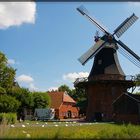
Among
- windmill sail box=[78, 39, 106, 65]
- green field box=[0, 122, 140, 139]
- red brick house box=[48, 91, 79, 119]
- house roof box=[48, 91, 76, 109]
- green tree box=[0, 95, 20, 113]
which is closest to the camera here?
green field box=[0, 122, 140, 139]

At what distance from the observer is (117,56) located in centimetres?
4941

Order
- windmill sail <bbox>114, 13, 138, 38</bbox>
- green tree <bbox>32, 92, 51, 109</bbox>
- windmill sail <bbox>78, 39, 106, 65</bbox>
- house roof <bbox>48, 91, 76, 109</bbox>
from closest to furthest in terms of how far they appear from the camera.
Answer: windmill sail <bbox>78, 39, 106, 65</bbox>, windmill sail <bbox>114, 13, 138, 38</bbox>, green tree <bbox>32, 92, 51, 109</bbox>, house roof <bbox>48, 91, 76, 109</bbox>

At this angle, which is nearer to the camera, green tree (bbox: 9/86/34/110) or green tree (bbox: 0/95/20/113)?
green tree (bbox: 0/95/20/113)

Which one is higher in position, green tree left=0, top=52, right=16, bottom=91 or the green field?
green tree left=0, top=52, right=16, bottom=91

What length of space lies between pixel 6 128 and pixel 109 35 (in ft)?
129

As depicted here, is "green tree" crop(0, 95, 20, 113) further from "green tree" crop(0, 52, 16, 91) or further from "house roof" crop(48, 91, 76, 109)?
"house roof" crop(48, 91, 76, 109)

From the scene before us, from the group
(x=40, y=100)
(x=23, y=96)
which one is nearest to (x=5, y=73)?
(x=23, y=96)

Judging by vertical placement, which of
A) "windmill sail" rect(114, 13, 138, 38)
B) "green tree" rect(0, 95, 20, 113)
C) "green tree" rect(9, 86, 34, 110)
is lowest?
"green tree" rect(0, 95, 20, 113)

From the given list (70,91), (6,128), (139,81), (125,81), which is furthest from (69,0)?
(70,91)

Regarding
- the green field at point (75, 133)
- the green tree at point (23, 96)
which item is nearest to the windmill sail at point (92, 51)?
the green tree at point (23, 96)

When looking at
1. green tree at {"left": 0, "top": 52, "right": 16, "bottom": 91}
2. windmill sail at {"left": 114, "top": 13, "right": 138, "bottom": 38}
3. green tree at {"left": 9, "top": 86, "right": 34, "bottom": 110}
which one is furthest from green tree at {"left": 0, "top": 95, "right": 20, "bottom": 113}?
windmill sail at {"left": 114, "top": 13, "right": 138, "bottom": 38}

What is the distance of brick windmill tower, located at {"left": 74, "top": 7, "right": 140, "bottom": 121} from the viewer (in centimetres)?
4759

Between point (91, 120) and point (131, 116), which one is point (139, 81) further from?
point (91, 120)

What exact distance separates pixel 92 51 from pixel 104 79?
3.88m
